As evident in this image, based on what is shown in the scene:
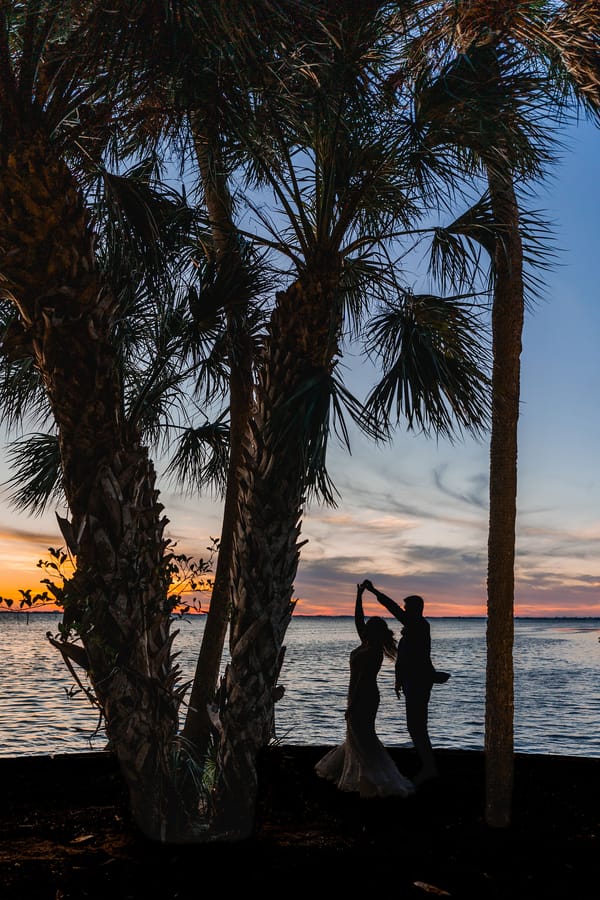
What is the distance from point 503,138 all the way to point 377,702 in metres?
5.43

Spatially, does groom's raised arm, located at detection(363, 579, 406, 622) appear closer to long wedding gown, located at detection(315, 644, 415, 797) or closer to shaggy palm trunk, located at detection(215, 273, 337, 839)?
long wedding gown, located at detection(315, 644, 415, 797)

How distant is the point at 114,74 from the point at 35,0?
3.05 ft

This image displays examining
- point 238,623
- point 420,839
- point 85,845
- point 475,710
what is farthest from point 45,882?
point 475,710

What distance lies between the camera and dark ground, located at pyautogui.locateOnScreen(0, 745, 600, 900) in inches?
226

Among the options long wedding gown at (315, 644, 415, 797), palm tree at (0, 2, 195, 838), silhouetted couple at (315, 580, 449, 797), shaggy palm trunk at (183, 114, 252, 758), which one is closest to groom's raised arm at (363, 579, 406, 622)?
silhouetted couple at (315, 580, 449, 797)

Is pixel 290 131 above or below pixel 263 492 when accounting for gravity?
above

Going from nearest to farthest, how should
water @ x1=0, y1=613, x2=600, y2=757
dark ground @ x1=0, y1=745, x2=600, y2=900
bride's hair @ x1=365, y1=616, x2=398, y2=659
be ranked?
dark ground @ x1=0, y1=745, x2=600, y2=900 → bride's hair @ x1=365, y1=616, x2=398, y2=659 → water @ x1=0, y1=613, x2=600, y2=757

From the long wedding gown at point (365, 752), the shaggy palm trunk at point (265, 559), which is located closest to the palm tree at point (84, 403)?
the shaggy palm trunk at point (265, 559)

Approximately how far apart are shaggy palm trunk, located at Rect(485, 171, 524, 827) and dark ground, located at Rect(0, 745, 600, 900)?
551mm

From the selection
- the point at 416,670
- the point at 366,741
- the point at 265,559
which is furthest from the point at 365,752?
the point at 265,559

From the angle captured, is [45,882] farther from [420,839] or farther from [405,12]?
[405,12]

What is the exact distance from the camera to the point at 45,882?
5.80 meters

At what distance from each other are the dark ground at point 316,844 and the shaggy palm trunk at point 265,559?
0.59 meters

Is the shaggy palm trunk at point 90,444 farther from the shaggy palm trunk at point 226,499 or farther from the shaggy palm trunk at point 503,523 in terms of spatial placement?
the shaggy palm trunk at point 503,523
